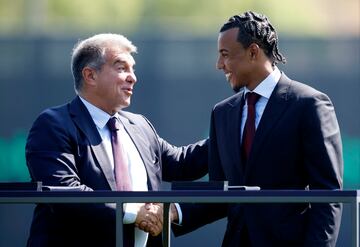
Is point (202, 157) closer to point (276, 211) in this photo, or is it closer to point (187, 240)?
point (276, 211)

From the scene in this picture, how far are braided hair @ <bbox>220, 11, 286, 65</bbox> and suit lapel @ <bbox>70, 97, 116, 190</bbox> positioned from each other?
0.62 m

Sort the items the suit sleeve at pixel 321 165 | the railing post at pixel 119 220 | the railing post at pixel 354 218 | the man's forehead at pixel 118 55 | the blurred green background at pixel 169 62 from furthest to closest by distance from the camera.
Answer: the blurred green background at pixel 169 62, the man's forehead at pixel 118 55, the suit sleeve at pixel 321 165, the railing post at pixel 119 220, the railing post at pixel 354 218

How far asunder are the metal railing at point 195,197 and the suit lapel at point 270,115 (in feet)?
1.78

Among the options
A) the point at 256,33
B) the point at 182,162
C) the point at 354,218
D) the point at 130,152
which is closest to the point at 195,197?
the point at 354,218

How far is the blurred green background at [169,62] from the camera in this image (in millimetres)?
7508

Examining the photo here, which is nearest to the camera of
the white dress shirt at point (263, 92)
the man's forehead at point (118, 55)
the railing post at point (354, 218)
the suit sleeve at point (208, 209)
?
the railing post at point (354, 218)

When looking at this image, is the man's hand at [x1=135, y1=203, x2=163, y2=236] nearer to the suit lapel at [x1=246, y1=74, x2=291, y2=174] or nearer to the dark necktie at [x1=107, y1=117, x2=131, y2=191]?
the dark necktie at [x1=107, y1=117, x2=131, y2=191]

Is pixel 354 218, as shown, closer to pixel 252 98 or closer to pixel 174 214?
pixel 252 98

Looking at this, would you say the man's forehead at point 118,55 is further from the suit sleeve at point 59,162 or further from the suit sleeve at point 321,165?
the suit sleeve at point 321,165

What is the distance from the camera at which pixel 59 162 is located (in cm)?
368

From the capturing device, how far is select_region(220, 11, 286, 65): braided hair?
3788 mm

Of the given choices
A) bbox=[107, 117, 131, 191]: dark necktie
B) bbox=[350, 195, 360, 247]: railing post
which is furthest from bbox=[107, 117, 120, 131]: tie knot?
bbox=[350, 195, 360, 247]: railing post

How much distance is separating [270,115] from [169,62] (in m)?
4.09

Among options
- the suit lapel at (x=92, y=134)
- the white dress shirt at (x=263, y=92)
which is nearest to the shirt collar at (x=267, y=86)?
the white dress shirt at (x=263, y=92)
